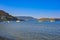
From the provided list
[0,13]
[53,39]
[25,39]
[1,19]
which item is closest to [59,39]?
[53,39]

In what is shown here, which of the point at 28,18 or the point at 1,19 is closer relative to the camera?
the point at 1,19

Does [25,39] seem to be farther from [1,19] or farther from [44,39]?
[1,19]

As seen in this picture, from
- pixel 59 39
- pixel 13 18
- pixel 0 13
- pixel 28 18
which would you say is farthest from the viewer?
pixel 28 18

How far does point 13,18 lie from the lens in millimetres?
142250

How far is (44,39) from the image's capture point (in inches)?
758

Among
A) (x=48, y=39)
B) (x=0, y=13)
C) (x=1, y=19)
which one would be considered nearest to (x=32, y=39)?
(x=48, y=39)

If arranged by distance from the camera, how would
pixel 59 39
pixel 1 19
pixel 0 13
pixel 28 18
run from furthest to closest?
pixel 28 18 → pixel 0 13 → pixel 1 19 → pixel 59 39

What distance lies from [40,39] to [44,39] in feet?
1.59

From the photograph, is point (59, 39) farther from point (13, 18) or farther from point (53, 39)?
point (13, 18)

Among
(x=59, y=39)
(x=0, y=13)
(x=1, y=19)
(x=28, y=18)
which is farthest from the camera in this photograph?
(x=28, y=18)

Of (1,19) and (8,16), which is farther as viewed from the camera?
(8,16)

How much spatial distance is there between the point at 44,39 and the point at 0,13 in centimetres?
10807

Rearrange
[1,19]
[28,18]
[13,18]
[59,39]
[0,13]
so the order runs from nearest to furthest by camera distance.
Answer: [59,39]
[1,19]
[0,13]
[13,18]
[28,18]

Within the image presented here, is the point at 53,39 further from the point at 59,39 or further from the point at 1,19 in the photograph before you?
the point at 1,19
